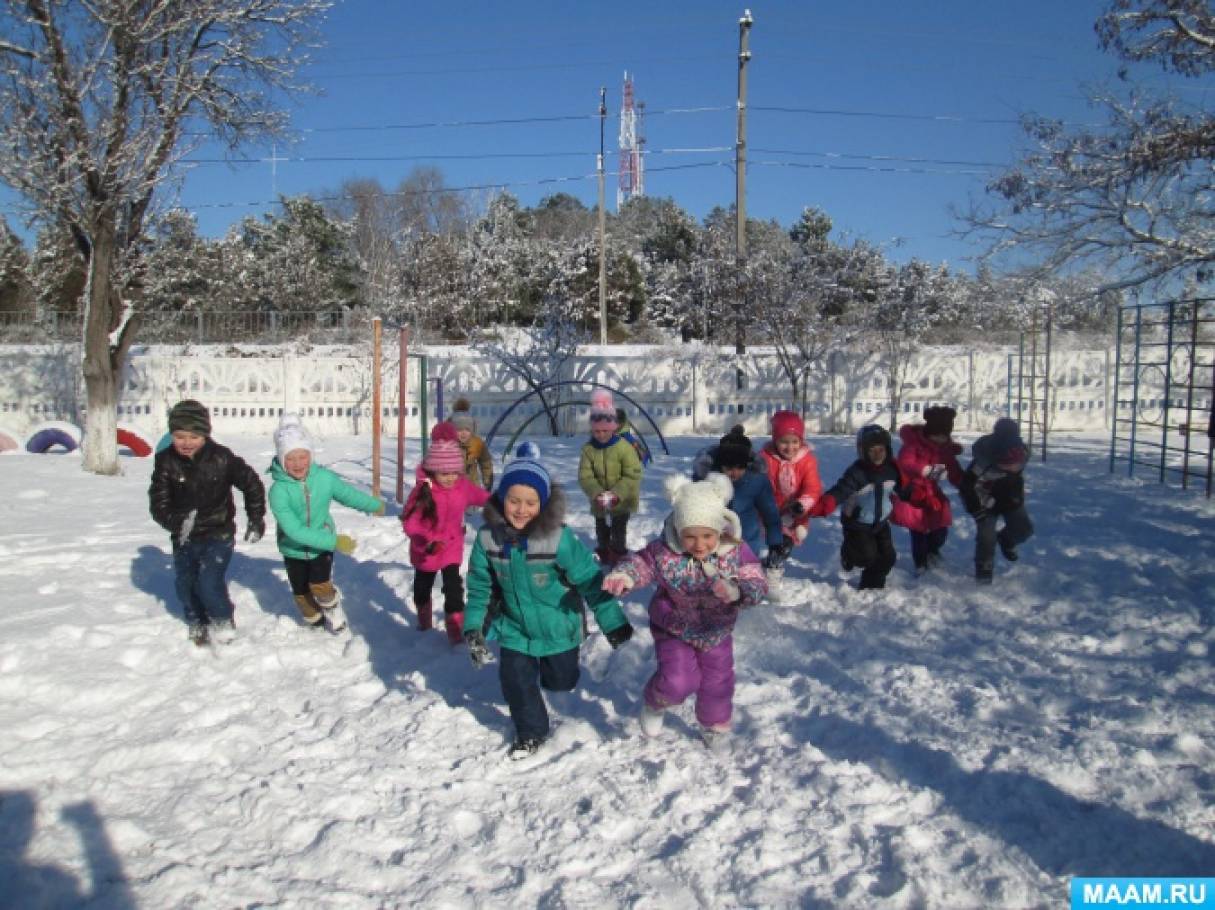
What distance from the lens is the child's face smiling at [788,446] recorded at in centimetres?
620

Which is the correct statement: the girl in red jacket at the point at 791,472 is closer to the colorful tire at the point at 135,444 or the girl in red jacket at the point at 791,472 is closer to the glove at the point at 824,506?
the glove at the point at 824,506

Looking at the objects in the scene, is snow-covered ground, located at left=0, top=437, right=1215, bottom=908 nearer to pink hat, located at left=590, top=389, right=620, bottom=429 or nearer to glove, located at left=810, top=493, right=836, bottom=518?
glove, located at left=810, top=493, right=836, bottom=518

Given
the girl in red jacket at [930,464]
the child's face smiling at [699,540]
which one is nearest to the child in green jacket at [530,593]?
the child's face smiling at [699,540]

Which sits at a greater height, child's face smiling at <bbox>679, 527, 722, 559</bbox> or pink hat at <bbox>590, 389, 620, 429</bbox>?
pink hat at <bbox>590, 389, 620, 429</bbox>

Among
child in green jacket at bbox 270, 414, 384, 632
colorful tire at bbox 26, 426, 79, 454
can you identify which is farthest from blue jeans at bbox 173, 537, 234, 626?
colorful tire at bbox 26, 426, 79, 454

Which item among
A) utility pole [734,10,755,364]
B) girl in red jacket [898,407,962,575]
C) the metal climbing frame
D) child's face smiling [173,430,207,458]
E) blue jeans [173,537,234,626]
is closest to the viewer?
child's face smiling [173,430,207,458]

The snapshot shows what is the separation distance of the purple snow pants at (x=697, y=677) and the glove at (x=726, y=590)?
1.03 feet

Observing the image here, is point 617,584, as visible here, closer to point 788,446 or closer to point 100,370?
point 788,446

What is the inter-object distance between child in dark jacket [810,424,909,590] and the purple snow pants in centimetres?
235

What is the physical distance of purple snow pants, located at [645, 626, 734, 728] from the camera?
3.94 m

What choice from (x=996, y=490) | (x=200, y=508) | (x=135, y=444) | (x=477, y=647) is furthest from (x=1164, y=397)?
(x=135, y=444)

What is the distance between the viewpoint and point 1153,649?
509cm

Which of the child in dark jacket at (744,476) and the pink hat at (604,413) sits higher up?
the pink hat at (604,413)

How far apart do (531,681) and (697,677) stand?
76cm
